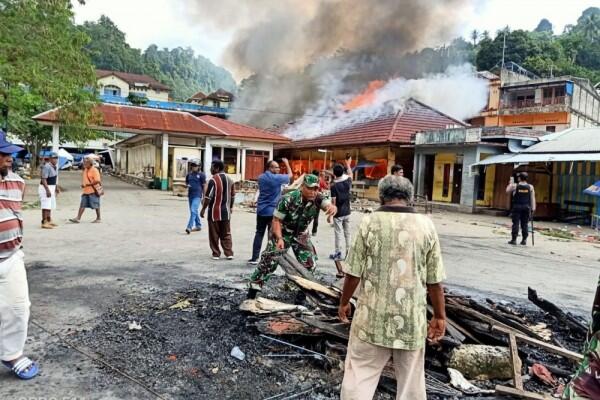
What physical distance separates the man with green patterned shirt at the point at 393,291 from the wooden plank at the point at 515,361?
1110mm

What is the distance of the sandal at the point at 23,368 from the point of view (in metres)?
3.23

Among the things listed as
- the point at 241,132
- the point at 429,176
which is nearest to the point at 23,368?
the point at 429,176

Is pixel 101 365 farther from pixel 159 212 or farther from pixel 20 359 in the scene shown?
pixel 159 212

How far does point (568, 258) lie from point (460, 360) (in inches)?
303

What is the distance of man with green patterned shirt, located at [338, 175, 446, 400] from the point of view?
2.46m

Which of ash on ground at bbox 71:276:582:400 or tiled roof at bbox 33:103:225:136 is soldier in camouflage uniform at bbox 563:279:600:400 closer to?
ash on ground at bbox 71:276:582:400

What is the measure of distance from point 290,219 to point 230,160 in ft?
71.0

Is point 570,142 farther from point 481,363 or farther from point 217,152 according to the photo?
point 481,363

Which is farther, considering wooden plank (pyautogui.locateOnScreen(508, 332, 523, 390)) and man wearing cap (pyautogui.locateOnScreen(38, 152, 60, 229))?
man wearing cap (pyautogui.locateOnScreen(38, 152, 60, 229))

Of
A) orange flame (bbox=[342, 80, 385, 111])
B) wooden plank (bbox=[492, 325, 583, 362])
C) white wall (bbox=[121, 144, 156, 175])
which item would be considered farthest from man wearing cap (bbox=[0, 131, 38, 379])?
orange flame (bbox=[342, 80, 385, 111])

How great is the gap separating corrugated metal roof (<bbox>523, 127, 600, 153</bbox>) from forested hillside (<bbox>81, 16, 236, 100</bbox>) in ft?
176

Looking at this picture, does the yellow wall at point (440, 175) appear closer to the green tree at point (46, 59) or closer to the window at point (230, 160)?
the window at point (230, 160)

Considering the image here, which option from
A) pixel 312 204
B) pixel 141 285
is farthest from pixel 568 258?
pixel 141 285

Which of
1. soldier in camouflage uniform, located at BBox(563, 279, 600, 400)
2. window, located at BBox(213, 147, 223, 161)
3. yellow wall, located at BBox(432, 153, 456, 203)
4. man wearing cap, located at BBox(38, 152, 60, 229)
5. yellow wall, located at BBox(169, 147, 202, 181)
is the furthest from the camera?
window, located at BBox(213, 147, 223, 161)
